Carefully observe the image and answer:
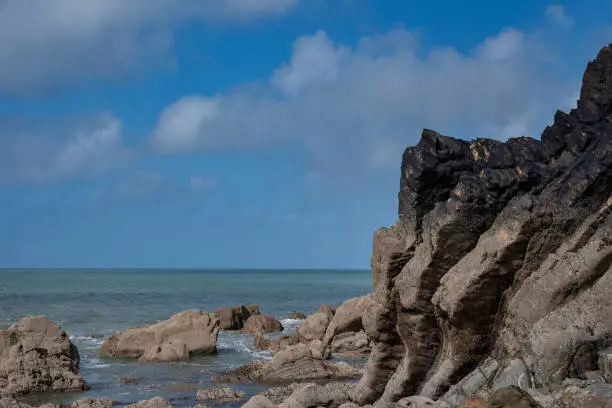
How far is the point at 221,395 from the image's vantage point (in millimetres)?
23453

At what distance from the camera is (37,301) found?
85438mm

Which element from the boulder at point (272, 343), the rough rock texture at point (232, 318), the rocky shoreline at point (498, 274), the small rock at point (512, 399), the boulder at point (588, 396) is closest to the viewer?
the boulder at point (588, 396)

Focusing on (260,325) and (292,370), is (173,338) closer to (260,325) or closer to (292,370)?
(292,370)

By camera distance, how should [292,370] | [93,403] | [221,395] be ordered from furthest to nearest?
1. [292,370]
2. [221,395]
3. [93,403]

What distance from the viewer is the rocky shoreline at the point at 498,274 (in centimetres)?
1283

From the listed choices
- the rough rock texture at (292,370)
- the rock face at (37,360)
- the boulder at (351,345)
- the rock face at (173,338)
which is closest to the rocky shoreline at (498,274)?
the rough rock texture at (292,370)

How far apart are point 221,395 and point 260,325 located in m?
24.1

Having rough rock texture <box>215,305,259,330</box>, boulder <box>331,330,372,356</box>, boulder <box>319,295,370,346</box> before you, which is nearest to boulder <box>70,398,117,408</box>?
boulder <box>331,330,372,356</box>

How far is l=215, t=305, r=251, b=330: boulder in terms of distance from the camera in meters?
48.5

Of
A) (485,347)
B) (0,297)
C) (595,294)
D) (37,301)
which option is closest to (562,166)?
(595,294)

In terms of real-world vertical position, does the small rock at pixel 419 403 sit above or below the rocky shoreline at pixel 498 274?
below

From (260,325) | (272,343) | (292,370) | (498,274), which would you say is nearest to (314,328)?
(272,343)

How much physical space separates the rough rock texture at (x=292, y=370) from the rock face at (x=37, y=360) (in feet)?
17.7

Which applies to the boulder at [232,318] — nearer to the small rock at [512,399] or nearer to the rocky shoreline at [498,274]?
the rocky shoreline at [498,274]
